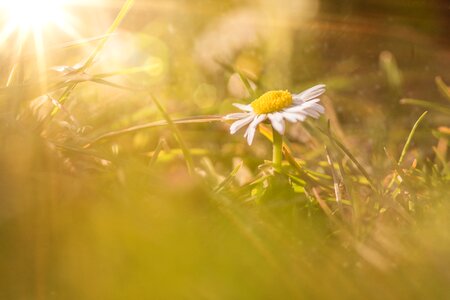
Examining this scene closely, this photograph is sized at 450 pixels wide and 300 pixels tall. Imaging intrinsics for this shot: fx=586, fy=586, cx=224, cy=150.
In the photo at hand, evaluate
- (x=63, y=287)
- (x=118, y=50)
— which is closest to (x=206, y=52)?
(x=118, y=50)

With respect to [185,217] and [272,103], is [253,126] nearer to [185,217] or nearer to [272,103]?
[272,103]

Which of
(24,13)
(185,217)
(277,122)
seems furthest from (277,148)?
(24,13)

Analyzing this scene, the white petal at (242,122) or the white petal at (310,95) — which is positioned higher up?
the white petal at (242,122)

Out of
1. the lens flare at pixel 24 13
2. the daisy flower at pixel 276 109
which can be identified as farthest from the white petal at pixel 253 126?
the lens flare at pixel 24 13

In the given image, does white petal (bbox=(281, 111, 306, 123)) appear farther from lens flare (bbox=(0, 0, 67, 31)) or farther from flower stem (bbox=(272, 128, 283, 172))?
lens flare (bbox=(0, 0, 67, 31))

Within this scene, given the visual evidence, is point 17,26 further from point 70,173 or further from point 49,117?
point 70,173

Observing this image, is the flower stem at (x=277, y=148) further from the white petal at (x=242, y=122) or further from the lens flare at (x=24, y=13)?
the lens flare at (x=24, y=13)
